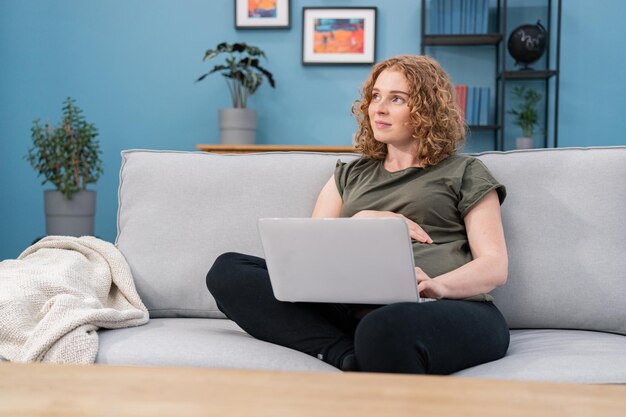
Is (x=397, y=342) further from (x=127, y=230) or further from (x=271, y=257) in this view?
(x=127, y=230)

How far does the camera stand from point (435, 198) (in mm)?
1748

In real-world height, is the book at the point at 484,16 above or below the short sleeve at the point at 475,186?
above

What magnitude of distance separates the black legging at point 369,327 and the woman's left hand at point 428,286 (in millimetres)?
44

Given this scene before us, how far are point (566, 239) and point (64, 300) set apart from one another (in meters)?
1.10

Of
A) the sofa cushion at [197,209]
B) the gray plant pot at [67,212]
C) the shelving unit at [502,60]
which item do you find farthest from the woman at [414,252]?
the shelving unit at [502,60]

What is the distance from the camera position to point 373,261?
1.34 metres

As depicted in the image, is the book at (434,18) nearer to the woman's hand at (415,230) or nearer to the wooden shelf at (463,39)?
the wooden shelf at (463,39)

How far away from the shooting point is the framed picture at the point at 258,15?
439 centimetres

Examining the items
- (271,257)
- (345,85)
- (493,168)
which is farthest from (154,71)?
(271,257)

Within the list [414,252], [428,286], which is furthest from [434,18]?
[428,286]

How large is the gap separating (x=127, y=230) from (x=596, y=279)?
1.13 metres

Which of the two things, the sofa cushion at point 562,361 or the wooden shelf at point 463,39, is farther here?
the wooden shelf at point 463,39

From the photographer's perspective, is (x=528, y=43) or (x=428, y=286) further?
(x=528, y=43)

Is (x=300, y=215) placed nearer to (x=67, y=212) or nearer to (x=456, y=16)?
(x=67, y=212)
